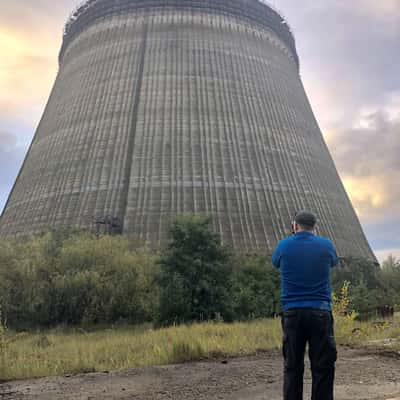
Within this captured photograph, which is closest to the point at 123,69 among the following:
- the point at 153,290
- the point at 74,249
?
the point at 74,249

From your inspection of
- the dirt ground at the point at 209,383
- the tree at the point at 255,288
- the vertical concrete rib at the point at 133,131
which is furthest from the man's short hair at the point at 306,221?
the vertical concrete rib at the point at 133,131

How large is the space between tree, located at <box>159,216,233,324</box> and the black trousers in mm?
7750

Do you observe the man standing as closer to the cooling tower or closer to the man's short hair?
the man's short hair

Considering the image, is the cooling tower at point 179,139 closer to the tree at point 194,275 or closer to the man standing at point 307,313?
the tree at point 194,275

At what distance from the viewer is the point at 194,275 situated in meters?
11.4

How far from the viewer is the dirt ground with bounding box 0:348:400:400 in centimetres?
412

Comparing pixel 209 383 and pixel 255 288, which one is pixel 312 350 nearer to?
pixel 209 383

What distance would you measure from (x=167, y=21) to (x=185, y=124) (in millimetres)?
6571

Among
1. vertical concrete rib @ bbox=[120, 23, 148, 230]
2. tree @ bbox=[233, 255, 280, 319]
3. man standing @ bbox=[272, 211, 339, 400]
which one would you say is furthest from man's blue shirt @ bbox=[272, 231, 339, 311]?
vertical concrete rib @ bbox=[120, 23, 148, 230]

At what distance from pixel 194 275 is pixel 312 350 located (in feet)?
27.8

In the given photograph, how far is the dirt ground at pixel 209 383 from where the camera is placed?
13.5ft

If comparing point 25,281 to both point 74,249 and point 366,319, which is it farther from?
point 366,319

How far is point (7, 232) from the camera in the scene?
18516 millimetres

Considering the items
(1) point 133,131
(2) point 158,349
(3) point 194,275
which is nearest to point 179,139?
(1) point 133,131
